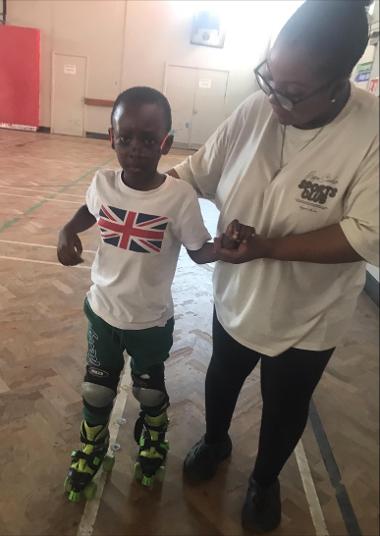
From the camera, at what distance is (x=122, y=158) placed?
1100 mm

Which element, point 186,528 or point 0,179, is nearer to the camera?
point 186,528

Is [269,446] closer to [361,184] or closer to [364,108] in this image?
[361,184]

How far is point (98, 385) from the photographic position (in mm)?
1311

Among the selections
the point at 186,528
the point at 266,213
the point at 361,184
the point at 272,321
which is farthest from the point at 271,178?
the point at 186,528

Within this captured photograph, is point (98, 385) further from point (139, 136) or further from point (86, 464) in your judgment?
point (139, 136)

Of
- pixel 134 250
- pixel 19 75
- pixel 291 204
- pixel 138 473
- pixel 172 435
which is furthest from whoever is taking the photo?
pixel 19 75

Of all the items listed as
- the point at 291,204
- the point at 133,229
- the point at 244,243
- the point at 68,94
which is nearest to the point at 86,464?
the point at 133,229

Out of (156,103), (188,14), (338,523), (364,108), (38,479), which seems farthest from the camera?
(188,14)

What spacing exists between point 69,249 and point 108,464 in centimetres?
78

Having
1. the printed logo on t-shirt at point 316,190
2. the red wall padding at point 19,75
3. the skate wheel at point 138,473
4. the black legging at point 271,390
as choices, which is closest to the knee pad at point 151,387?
the black legging at point 271,390

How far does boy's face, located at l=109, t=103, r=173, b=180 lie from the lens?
1065 mm

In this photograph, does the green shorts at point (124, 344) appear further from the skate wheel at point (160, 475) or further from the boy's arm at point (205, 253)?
the skate wheel at point (160, 475)

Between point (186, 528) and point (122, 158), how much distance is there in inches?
43.7

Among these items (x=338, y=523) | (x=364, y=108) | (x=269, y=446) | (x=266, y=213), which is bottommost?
(x=269, y=446)
